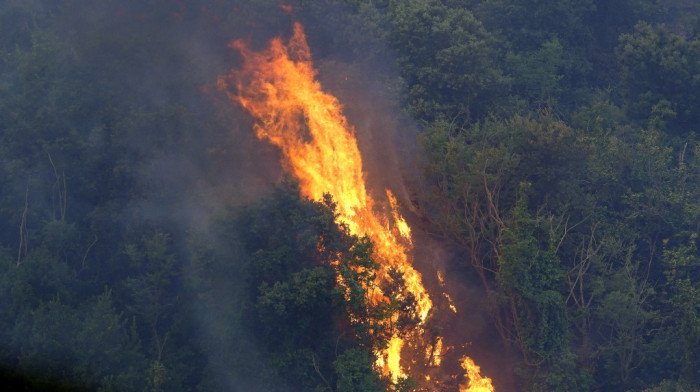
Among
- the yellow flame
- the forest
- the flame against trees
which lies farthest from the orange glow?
the yellow flame

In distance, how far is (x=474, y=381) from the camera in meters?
24.7

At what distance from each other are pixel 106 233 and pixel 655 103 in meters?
21.0

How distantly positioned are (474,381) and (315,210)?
7209 mm

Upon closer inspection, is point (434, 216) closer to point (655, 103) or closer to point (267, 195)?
point (267, 195)

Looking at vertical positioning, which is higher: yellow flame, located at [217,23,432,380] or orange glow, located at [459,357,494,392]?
yellow flame, located at [217,23,432,380]

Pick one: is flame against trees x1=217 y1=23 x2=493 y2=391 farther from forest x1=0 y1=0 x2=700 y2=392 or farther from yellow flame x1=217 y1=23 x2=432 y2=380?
forest x1=0 y1=0 x2=700 y2=392

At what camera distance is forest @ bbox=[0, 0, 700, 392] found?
78.7ft

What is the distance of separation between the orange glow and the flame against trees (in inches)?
1.2

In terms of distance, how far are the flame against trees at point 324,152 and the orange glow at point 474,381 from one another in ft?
0.10

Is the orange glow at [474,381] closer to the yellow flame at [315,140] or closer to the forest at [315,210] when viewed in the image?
the forest at [315,210]

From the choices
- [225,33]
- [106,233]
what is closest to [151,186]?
[106,233]

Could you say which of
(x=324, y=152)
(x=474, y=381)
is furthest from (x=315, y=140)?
(x=474, y=381)

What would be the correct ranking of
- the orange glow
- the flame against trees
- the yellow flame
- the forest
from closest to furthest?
the forest < the flame against trees < the orange glow < the yellow flame

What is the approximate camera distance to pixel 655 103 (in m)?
30.8
